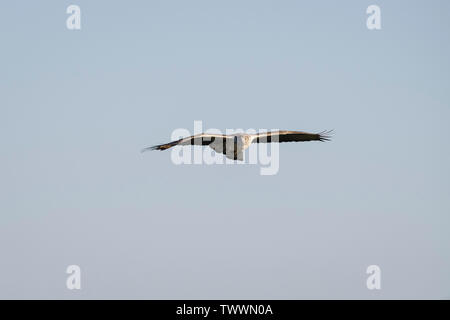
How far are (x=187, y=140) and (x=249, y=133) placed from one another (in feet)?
13.9

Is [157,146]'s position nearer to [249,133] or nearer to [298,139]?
[249,133]

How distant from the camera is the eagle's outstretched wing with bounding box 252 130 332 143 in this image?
53156mm

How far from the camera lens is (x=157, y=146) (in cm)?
5066

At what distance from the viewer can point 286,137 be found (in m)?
55.7

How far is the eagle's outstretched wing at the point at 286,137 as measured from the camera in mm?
53156
